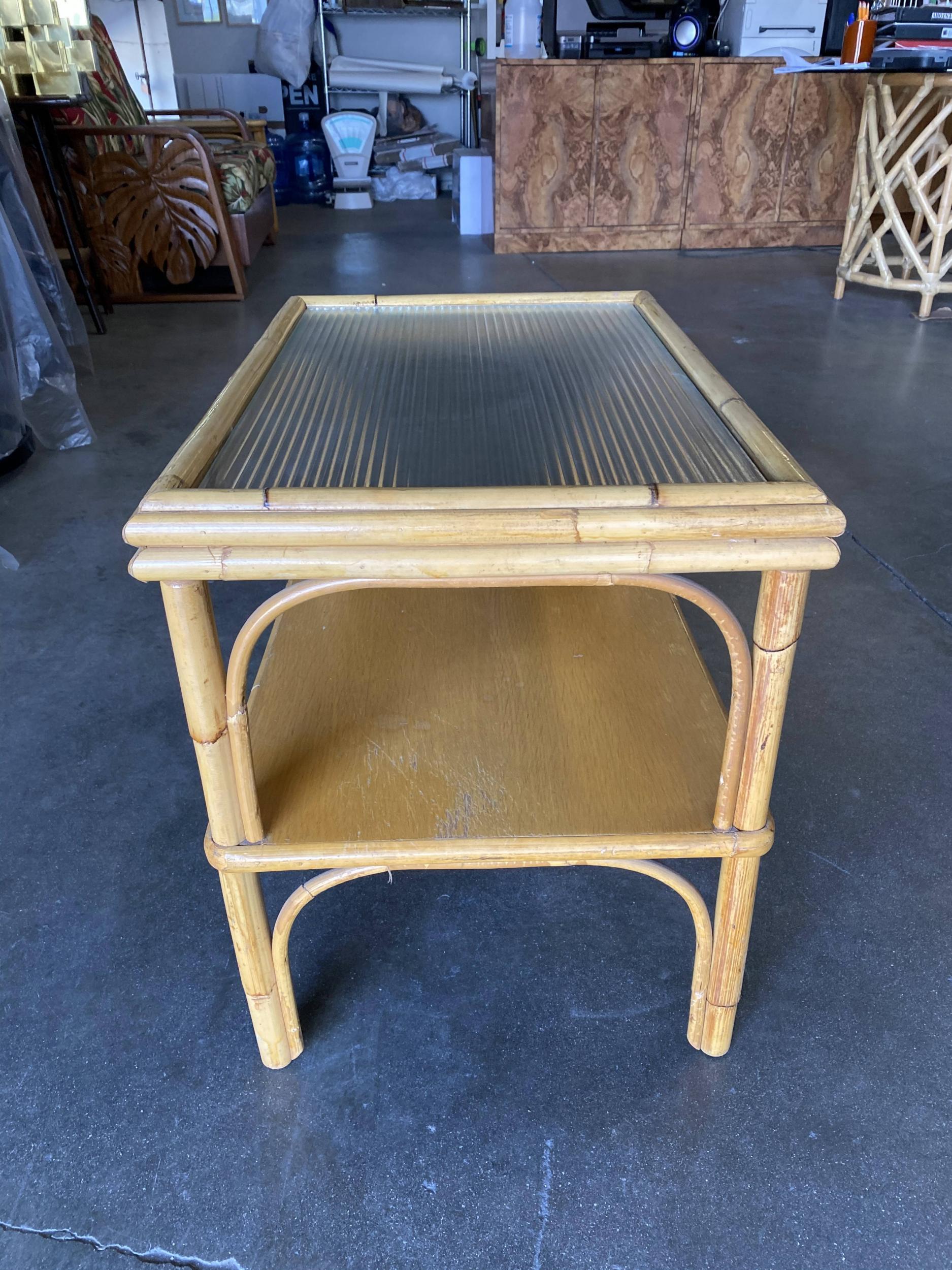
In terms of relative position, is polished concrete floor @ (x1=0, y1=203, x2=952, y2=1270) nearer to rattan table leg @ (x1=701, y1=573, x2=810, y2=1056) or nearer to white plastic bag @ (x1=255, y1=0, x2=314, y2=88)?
rattan table leg @ (x1=701, y1=573, x2=810, y2=1056)

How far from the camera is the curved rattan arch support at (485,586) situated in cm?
64

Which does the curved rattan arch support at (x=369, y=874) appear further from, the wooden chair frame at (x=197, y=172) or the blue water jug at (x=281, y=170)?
the blue water jug at (x=281, y=170)

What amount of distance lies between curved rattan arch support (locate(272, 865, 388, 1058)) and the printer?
13.9 ft

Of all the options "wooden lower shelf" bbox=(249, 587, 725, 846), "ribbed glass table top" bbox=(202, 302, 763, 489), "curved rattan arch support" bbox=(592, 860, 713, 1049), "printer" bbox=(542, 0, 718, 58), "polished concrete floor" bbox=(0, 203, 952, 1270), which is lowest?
"polished concrete floor" bbox=(0, 203, 952, 1270)

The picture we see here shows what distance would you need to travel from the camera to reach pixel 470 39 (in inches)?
245

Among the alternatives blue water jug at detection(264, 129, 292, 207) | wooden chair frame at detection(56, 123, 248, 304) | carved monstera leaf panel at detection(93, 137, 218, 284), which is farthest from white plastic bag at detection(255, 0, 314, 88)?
carved monstera leaf panel at detection(93, 137, 218, 284)

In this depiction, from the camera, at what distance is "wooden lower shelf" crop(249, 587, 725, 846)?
2.56 feet

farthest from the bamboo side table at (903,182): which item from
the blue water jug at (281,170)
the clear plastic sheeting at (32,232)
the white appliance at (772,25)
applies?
the blue water jug at (281,170)

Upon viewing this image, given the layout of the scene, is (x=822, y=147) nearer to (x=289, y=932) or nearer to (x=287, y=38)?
(x=287, y=38)

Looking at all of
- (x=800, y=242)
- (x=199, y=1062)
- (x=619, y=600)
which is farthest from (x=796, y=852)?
(x=800, y=242)

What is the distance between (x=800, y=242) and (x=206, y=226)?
9.15 ft

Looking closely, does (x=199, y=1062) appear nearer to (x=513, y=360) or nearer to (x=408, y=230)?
(x=513, y=360)

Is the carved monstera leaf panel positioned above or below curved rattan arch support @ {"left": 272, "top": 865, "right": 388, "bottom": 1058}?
above

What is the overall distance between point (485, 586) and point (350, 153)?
5.92 meters
